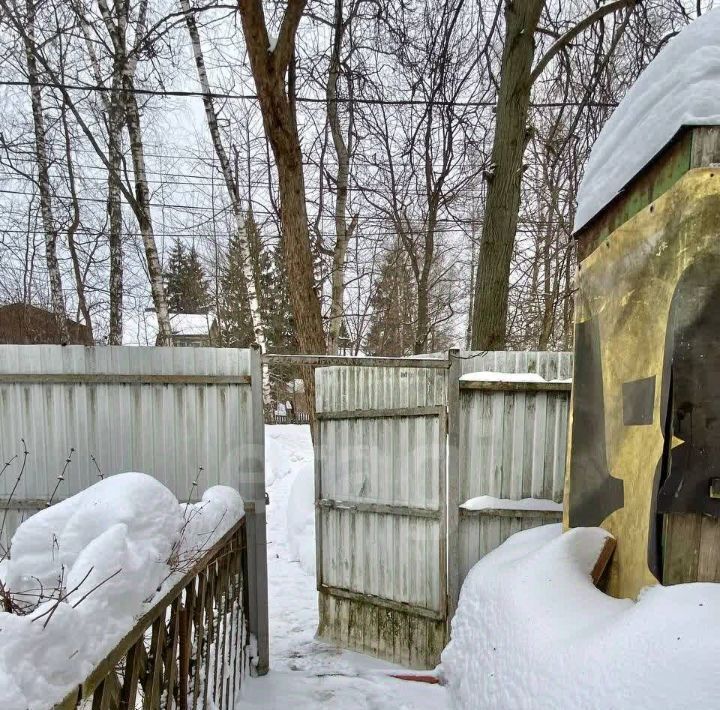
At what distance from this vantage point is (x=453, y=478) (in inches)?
114

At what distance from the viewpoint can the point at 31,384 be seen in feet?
9.32

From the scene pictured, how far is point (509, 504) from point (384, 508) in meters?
0.93

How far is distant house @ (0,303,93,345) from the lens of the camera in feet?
27.6

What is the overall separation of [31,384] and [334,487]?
2322 mm

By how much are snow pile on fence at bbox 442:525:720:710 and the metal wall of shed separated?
5.38 feet

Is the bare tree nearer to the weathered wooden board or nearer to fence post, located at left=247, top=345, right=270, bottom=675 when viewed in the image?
the weathered wooden board

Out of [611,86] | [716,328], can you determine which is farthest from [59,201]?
[716,328]

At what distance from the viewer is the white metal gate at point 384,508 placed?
3.02 meters

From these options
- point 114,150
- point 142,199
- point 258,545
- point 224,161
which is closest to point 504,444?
point 258,545

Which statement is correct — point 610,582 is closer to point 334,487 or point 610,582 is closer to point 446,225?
point 334,487

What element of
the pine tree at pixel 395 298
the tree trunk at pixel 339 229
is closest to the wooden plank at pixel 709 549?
the tree trunk at pixel 339 229

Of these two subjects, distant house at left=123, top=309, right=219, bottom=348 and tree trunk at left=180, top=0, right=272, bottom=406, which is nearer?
tree trunk at left=180, top=0, right=272, bottom=406

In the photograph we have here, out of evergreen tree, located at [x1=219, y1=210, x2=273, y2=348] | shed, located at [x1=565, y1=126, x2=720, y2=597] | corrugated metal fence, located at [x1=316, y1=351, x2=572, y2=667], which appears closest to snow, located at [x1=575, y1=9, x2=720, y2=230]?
shed, located at [x1=565, y1=126, x2=720, y2=597]

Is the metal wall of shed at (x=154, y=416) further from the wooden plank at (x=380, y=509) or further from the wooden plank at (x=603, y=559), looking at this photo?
the wooden plank at (x=603, y=559)
